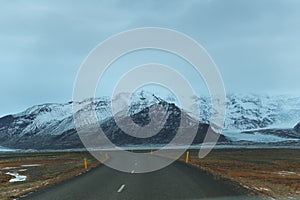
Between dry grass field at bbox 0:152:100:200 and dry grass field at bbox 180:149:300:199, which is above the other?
dry grass field at bbox 0:152:100:200

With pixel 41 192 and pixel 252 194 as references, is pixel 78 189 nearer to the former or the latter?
pixel 41 192

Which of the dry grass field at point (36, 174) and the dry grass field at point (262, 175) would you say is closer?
the dry grass field at point (262, 175)

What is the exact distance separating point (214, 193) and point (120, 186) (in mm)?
5310

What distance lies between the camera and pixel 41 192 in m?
17.5

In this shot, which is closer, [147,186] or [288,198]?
[288,198]

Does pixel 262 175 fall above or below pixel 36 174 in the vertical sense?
below

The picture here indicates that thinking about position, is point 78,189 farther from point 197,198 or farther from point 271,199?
point 271,199

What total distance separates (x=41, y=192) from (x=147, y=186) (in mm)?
5197

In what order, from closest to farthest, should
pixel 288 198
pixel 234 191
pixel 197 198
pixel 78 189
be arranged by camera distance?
1. pixel 197 198
2. pixel 288 198
3. pixel 234 191
4. pixel 78 189

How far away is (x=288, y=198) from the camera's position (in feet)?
51.0

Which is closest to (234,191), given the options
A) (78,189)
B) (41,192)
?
(78,189)

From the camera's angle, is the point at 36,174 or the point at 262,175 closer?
the point at 262,175

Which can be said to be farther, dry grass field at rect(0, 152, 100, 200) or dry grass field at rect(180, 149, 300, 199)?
dry grass field at rect(0, 152, 100, 200)

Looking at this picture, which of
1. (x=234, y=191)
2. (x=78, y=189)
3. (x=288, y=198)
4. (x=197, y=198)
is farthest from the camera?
(x=78, y=189)
